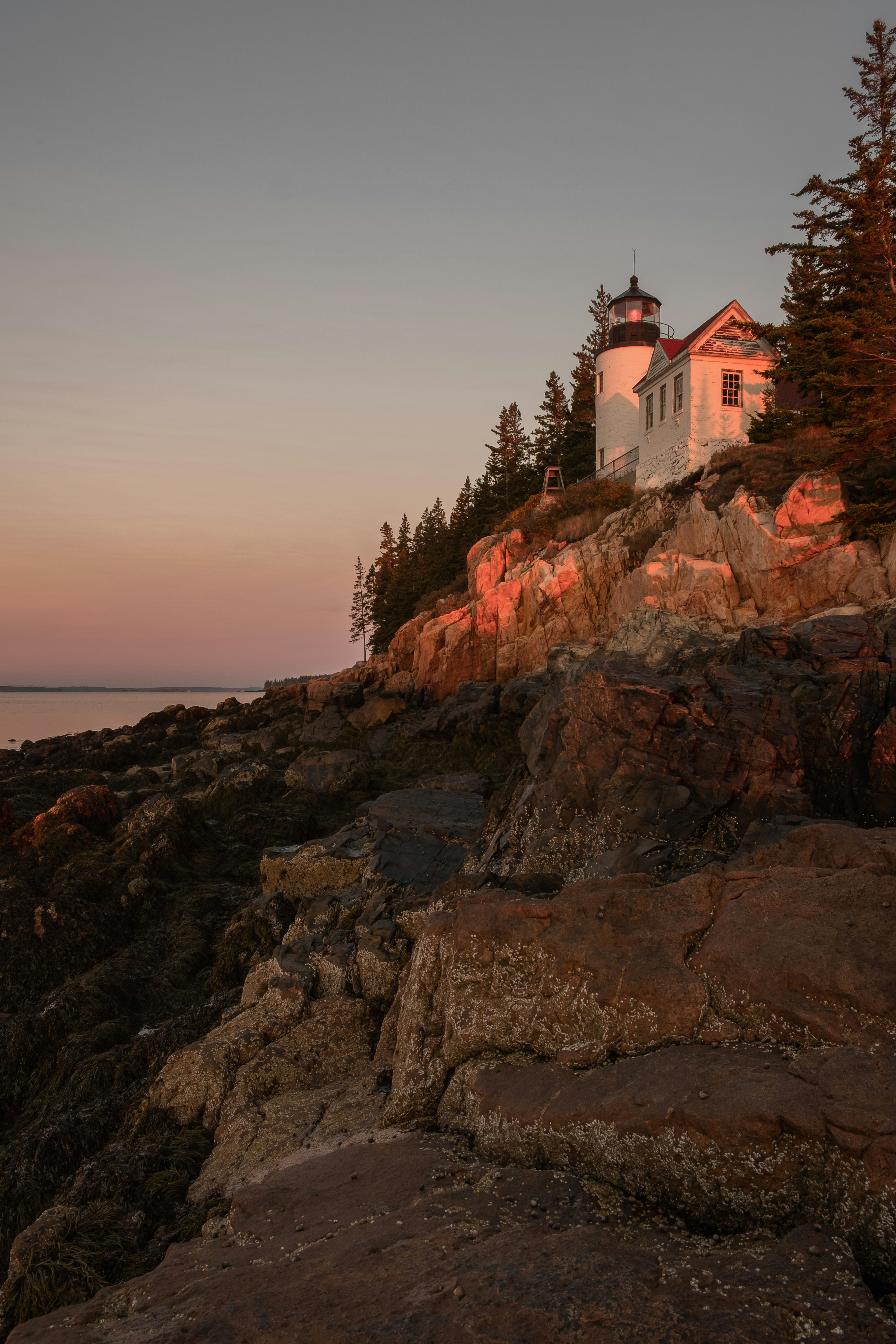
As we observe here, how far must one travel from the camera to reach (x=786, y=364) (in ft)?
90.6

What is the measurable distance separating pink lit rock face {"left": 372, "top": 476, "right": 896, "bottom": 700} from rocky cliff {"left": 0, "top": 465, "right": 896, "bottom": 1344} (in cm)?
635

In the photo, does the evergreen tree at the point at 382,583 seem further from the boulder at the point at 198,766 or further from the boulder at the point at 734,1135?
the boulder at the point at 734,1135

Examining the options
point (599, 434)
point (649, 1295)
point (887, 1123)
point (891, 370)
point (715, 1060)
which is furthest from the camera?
point (599, 434)

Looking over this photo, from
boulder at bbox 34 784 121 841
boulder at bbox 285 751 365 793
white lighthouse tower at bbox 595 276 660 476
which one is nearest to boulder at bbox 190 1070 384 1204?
boulder at bbox 34 784 121 841

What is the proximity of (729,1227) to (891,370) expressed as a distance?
25.1 meters

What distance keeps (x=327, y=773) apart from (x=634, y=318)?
38.9 meters

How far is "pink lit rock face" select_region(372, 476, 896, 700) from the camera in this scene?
23.8m

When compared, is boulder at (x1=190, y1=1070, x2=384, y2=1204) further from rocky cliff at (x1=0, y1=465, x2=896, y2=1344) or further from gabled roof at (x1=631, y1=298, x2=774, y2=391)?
gabled roof at (x1=631, y1=298, x2=774, y2=391)

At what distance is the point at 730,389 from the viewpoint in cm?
3641

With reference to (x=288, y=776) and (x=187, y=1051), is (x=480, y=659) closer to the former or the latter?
(x=288, y=776)

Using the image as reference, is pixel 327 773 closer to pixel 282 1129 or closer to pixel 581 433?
pixel 282 1129

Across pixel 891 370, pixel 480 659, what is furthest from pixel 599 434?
pixel 891 370

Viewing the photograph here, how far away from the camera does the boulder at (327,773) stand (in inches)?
921

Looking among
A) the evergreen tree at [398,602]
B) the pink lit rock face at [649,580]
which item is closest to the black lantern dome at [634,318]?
the pink lit rock face at [649,580]
